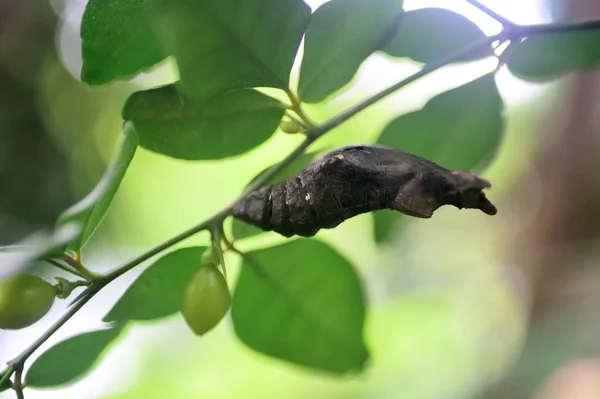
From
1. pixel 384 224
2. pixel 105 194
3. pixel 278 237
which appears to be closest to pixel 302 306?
pixel 384 224

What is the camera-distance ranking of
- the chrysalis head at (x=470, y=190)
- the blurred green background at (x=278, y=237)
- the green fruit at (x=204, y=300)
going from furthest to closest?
1. the blurred green background at (x=278, y=237)
2. the green fruit at (x=204, y=300)
3. the chrysalis head at (x=470, y=190)

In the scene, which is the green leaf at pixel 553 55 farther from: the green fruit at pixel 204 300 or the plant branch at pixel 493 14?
the green fruit at pixel 204 300

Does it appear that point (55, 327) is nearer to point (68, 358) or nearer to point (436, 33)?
point (68, 358)

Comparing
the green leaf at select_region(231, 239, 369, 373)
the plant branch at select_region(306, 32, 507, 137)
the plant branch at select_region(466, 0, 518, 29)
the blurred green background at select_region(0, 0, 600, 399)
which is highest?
the plant branch at select_region(466, 0, 518, 29)

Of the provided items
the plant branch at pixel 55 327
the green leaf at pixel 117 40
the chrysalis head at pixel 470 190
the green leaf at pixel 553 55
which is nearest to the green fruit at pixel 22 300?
the plant branch at pixel 55 327

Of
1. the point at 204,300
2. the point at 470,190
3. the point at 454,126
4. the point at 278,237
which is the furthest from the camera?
the point at 278,237

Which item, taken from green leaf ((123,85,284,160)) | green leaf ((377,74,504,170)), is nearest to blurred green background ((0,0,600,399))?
green leaf ((377,74,504,170))

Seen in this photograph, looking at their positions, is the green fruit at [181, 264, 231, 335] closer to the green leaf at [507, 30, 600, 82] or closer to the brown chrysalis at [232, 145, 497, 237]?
the brown chrysalis at [232, 145, 497, 237]
